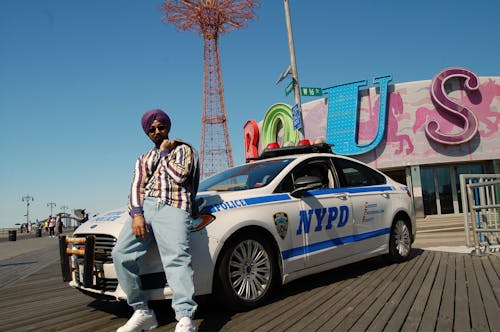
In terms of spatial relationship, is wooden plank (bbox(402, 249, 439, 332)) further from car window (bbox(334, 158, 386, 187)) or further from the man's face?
the man's face

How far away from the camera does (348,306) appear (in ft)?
11.2

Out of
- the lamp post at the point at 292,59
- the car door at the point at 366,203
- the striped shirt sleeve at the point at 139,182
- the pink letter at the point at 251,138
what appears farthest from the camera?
the pink letter at the point at 251,138

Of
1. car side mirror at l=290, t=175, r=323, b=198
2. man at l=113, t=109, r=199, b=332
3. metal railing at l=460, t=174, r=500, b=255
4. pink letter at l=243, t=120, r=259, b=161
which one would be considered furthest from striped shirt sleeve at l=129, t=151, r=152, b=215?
pink letter at l=243, t=120, r=259, b=161

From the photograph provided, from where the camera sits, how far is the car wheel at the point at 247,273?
10.8ft

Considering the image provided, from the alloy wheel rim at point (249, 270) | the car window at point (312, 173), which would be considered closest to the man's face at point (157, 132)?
the alloy wheel rim at point (249, 270)

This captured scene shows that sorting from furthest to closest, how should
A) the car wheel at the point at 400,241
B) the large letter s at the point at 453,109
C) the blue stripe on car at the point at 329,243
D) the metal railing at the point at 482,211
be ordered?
1. the large letter s at the point at 453,109
2. the metal railing at the point at 482,211
3. the car wheel at the point at 400,241
4. the blue stripe on car at the point at 329,243

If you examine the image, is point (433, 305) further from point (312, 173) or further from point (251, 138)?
point (251, 138)

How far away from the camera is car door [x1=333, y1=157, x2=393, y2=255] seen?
4.79 meters

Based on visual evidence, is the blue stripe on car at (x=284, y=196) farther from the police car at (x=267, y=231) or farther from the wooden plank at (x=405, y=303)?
the wooden plank at (x=405, y=303)

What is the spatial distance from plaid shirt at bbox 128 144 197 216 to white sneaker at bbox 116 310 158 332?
799mm

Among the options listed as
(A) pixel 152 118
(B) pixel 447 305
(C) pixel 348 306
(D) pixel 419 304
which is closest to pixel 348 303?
(C) pixel 348 306

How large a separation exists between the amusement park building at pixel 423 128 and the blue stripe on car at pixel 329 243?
11.5 m

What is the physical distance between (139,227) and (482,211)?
5595 millimetres

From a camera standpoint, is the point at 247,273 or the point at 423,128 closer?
the point at 247,273
